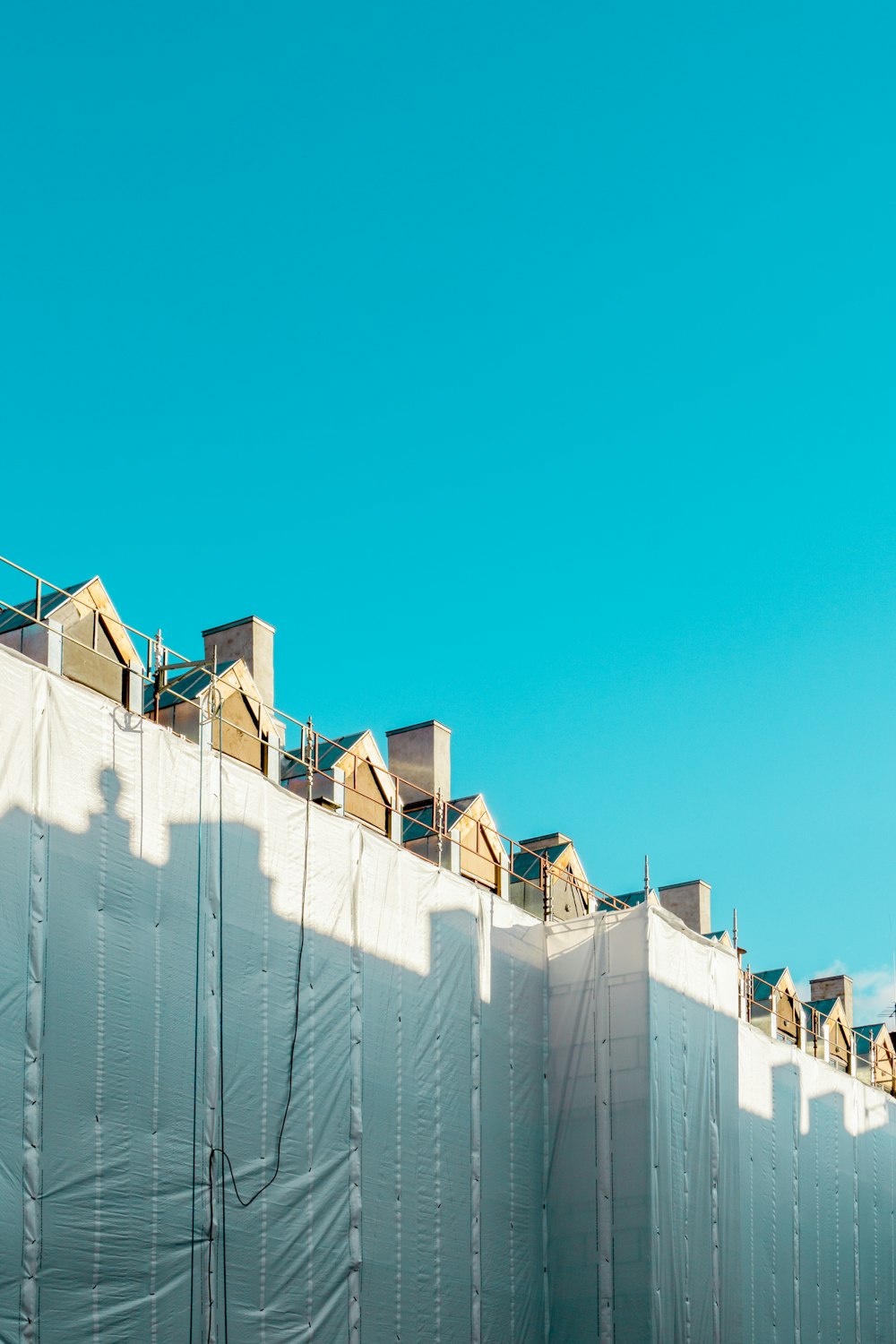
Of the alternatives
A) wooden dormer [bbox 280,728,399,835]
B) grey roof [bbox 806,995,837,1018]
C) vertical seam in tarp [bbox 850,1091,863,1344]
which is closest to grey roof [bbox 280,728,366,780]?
wooden dormer [bbox 280,728,399,835]

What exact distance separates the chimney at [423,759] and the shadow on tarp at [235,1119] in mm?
5404

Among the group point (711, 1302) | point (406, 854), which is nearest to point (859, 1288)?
point (711, 1302)

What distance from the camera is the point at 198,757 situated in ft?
68.9

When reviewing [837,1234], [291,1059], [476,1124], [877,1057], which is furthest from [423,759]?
[877,1057]

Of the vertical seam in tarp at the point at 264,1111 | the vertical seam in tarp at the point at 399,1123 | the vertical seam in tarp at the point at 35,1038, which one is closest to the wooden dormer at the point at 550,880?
the vertical seam in tarp at the point at 399,1123

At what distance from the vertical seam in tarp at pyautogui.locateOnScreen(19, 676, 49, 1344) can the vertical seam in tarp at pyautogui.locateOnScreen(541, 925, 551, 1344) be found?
36.8 ft

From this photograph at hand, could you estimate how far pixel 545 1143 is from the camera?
27.2 metres

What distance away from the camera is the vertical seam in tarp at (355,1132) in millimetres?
21938

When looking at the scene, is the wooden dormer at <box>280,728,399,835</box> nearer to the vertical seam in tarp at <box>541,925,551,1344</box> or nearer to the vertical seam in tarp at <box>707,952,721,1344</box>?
the vertical seam in tarp at <box>541,925,551,1344</box>

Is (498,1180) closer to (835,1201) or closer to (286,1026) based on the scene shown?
(286,1026)

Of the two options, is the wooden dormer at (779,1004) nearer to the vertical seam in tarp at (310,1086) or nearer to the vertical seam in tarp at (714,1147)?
the vertical seam in tarp at (714,1147)

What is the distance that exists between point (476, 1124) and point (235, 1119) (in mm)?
5784

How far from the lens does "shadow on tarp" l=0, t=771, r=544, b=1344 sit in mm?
17766

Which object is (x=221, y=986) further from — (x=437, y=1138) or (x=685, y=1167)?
(x=685, y=1167)
